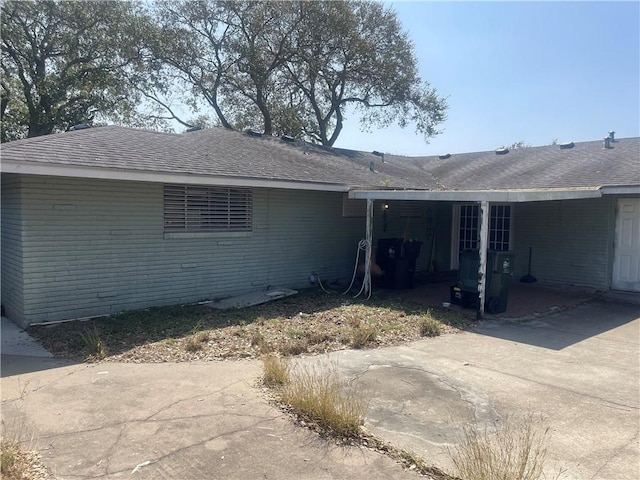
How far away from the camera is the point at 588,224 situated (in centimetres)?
1166

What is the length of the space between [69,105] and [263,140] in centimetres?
1363

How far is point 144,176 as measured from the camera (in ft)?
24.7

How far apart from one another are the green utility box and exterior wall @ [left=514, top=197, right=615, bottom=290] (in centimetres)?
387

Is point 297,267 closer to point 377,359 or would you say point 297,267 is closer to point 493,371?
point 377,359

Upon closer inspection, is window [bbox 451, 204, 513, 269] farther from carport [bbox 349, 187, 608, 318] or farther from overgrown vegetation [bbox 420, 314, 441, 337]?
overgrown vegetation [bbox 420, 314, 441, 337]

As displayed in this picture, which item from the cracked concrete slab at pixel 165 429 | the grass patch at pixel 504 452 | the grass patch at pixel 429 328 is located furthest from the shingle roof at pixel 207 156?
the grass patch at pixel 504 452

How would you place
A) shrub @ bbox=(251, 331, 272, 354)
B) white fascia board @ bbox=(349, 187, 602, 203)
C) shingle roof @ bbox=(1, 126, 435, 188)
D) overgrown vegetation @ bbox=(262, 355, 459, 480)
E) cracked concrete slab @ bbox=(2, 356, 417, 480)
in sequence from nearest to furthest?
1. cracked concrete slab @ bbox=(2, 356, 417, 480)
2. overgrown vegetation @ bbox=(262, 355, 459, 480)
3. shrub @ bbox=(251, 331, 272, 354)
4. shingle roof @ bbox=(1, 126, 435, 188)
5. white fascia board @ bbox=(349, 187, 602, 203)

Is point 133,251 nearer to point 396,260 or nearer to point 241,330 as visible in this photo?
point 241,330

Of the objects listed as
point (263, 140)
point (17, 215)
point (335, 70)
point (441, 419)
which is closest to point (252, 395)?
point (441, 419)

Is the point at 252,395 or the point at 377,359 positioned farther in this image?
the point at 377,359

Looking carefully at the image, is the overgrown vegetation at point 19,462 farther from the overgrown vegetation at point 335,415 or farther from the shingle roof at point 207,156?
the shingle roof at point 207,156

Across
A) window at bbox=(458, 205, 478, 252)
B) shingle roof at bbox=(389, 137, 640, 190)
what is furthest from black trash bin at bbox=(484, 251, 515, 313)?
window at bbox=(458, 205, 478, 252)

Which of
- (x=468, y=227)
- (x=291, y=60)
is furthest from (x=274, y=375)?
(x=291, y=60)

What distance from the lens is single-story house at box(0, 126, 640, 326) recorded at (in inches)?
293
